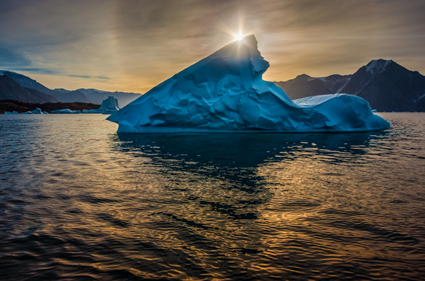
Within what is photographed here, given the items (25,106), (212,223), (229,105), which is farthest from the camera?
(25,106)

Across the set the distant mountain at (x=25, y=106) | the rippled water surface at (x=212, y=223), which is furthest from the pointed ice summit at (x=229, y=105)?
the distant mountain at (x=25, y=106)

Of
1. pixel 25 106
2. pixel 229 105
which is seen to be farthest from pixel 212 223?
pixel 25 106

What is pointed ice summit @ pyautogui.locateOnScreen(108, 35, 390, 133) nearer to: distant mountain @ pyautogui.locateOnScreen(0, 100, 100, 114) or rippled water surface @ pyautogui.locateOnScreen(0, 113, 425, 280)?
rippled water surface @ pyautogui.locateOnScreen(0, 113, 425, 280)

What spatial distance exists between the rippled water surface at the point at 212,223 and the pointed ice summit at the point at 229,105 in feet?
41.0

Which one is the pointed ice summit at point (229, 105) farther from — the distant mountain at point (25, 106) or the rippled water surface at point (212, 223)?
the distant mountain at point (25, 106)

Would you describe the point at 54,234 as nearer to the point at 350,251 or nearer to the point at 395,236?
the point at 350,251

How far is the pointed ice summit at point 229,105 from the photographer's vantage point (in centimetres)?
2167

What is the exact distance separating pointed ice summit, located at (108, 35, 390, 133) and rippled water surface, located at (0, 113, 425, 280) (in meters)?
12.5

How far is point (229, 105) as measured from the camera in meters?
21.5

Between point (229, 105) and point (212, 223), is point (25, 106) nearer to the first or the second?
point (229, 105)

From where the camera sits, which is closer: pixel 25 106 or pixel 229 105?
pixel 229 105

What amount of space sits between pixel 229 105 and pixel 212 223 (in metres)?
17.3

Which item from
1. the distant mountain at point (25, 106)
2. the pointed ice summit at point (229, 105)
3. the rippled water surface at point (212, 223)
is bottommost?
the rippled water surface at point (212, 223)

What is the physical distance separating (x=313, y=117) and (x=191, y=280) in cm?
2209
